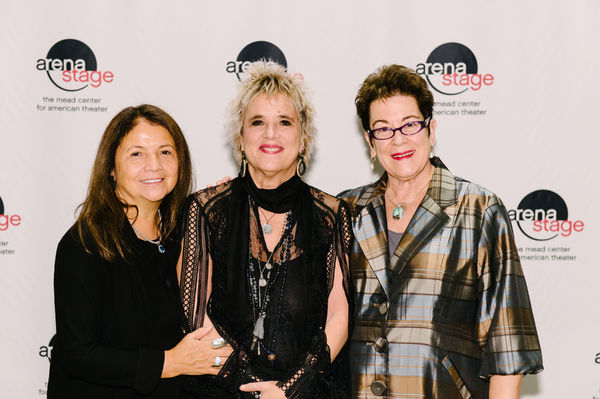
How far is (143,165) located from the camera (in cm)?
209

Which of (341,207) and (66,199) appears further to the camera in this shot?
(66,199)

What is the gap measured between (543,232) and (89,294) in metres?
2.55

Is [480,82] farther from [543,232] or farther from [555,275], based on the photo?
[555,275]

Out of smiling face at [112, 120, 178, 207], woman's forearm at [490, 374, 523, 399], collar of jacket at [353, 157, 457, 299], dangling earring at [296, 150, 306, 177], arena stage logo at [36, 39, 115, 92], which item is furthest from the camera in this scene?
arena stage logo at [36, 39, 115, 92]

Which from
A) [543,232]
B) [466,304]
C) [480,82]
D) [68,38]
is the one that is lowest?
[466,304]

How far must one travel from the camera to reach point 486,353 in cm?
189

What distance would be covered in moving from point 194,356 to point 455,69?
220cm

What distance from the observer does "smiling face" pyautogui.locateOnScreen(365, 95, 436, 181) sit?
203 cm

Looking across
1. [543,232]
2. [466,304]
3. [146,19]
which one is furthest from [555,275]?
[146,19]

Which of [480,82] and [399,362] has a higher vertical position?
[480,82]

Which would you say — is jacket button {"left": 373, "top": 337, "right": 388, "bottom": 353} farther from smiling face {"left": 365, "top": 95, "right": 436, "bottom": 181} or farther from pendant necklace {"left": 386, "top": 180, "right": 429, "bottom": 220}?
smiling face {"left": 365, "top": 95, "right": 436, "bottom": 181}

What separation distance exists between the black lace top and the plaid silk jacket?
7.6 inches

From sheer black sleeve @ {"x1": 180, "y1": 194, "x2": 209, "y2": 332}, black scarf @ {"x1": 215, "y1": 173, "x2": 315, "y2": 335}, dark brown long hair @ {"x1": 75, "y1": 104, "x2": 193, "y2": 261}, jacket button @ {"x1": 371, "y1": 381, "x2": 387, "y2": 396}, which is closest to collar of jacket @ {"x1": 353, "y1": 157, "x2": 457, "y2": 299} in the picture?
black scarf @ {"x1": 215, "y1": 173, "x2": 315, "y2": 335}

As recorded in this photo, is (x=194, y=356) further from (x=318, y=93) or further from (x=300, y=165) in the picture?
(x=318, y=93)
